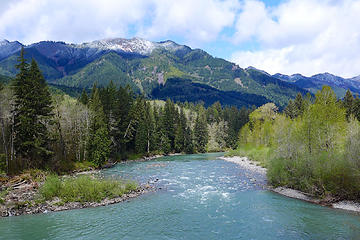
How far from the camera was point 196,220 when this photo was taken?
20.1 m

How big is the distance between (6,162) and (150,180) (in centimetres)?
1873

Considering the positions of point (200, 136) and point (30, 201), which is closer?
point (30, 201)

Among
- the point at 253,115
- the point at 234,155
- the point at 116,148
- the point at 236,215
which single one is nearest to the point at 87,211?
the point at 236,215

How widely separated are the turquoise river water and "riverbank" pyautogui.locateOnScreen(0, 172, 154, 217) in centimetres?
111

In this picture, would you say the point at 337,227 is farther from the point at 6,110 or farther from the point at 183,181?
the point at 6,110

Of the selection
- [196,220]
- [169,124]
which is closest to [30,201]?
[196,220]

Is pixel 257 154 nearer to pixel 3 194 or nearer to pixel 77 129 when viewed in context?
pixel 77 129

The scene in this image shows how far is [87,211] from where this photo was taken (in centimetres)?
2222

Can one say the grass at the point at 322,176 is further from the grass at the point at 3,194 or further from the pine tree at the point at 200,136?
the pine tree at the point at 200,136

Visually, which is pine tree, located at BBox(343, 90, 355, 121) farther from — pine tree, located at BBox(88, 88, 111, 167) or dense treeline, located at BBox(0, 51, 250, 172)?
pine tree, located at BBox(88, 88, 111, 167)

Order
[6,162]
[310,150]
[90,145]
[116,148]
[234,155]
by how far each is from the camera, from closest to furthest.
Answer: [310,150] < [6,162] < [90,145] < [116,148] < [234,155]

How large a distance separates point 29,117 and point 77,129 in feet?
55.5

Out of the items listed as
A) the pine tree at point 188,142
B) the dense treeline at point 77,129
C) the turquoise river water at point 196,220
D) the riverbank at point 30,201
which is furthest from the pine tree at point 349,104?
the riverbank at point 30,201

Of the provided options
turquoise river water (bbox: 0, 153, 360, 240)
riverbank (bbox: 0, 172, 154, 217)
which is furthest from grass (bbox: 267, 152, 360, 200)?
riverbank (bbox: 0, 172, 154, 217)
